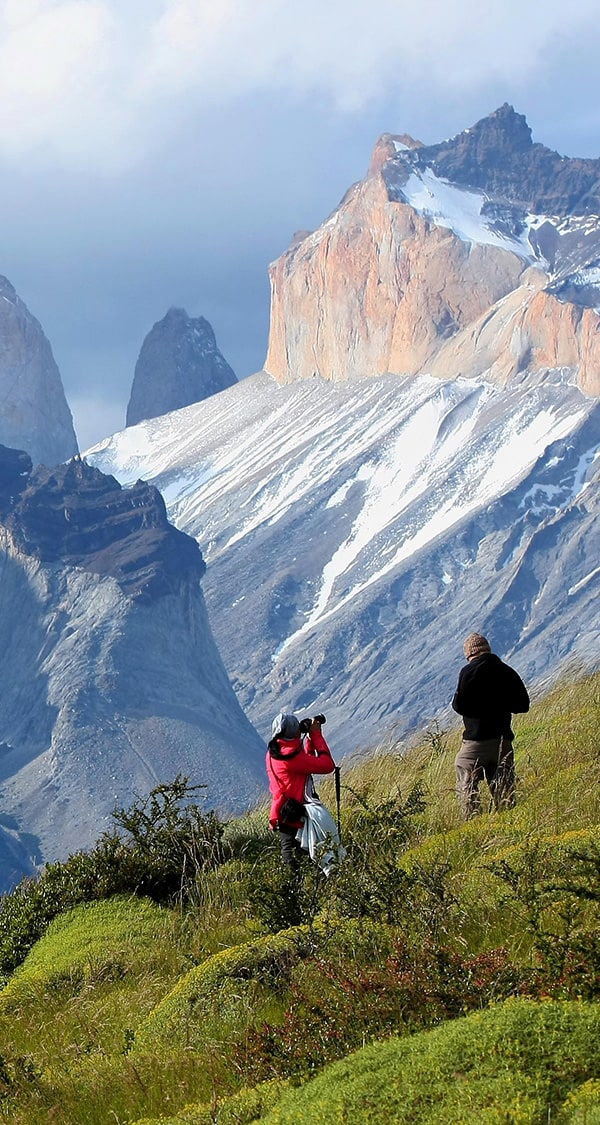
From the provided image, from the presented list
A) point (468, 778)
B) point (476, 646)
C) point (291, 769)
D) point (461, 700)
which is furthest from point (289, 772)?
point (476, 646)

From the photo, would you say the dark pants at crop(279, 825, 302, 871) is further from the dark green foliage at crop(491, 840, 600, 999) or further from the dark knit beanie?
the dark green foliage at crop(491, 840, 600, 999)

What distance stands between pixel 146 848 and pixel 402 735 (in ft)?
18.9

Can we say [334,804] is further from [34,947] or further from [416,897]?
[416,897]

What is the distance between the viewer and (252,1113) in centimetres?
498

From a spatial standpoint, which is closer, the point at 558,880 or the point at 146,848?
the point at 558,880

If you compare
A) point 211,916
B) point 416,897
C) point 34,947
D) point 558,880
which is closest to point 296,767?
point 211,916

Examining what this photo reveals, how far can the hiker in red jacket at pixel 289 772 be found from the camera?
400 inches

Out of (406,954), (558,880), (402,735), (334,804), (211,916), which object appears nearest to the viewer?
(406,954)

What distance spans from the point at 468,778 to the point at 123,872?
9.57 ft

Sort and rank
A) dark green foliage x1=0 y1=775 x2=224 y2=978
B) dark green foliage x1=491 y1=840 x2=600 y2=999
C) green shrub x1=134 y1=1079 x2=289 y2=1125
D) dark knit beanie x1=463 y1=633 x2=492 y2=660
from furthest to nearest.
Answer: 1. dark knit beanie x1=463 y1=633 x2=492 y2=660
2. dark green foliage x1=0 y1=775 x2=224 y2=978
3. dark green foliage x1=491 y1=840 x2=600 y2=999
4. green shrub x1=134 y1=1079 x2=289 y2=1125

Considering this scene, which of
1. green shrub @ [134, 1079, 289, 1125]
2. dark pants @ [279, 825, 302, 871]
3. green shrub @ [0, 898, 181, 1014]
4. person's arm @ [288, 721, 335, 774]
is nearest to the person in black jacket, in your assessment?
person's arm @ [288, 721, 335, 774]

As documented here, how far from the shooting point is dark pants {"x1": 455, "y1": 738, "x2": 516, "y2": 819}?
32.7 ft

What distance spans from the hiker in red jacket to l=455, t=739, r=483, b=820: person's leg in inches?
42.4

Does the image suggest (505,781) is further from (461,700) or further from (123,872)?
(123,872)
